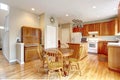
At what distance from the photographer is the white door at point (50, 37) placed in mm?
5324

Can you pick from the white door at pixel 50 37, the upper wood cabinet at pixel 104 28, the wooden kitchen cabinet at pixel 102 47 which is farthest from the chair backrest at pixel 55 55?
the upper wood cabinet at pixel 104 28

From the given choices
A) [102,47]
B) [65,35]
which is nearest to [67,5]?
[102,47]

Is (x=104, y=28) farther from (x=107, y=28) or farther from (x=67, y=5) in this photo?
(x=67, y=5)

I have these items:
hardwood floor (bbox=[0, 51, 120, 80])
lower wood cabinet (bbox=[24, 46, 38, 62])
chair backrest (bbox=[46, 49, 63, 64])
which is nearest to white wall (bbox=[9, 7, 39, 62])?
lower wood cabinet (bbox=[24, 46, 38, 62])

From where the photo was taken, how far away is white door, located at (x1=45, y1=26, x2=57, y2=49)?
5.32 meters

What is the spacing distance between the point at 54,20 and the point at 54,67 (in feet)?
13.2

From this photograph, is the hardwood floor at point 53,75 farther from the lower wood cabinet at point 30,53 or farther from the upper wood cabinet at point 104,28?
the upper wood cabinet at point 104,28

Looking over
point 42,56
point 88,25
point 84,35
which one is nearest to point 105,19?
point 88,25

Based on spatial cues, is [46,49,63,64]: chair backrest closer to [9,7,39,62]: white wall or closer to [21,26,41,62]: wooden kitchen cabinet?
[21,26,41,62]: wooden kitchen cabinet


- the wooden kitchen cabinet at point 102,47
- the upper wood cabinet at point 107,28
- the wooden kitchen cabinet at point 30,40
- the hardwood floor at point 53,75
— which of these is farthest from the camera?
the wooden kitchen cabinet at point 102,47

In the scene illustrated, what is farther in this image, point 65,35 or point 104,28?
point 65,35

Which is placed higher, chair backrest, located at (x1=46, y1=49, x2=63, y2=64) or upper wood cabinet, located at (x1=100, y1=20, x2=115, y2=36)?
upper wood cabinet, located at (x1=100, y1=20, x2=115, y2=36)

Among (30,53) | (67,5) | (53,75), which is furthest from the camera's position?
(30,53)

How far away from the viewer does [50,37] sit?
5547 mm
